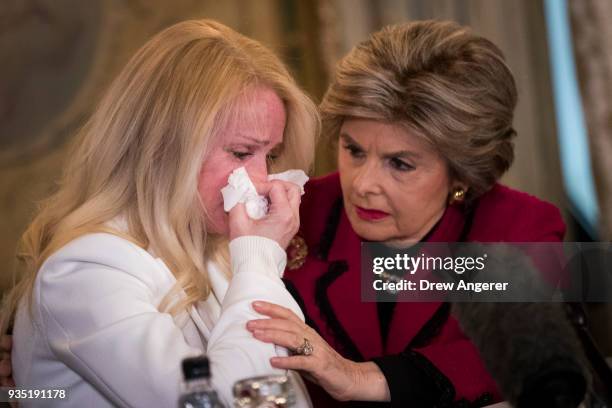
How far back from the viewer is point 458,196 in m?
2.07

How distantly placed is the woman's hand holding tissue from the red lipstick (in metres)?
0.38

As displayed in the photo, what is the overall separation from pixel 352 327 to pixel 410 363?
0.72 feet

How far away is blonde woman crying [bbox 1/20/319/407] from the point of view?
4.44 feet

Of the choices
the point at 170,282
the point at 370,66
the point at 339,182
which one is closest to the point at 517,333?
the point at 170,282

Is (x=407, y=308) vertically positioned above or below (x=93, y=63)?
below

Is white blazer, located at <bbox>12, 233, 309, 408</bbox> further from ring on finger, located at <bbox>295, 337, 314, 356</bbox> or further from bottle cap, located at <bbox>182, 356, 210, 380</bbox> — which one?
bottle cap, located at <bbox>182, 356, 210, 380</bbox>

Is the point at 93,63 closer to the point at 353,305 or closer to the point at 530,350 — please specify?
the point at 353,305

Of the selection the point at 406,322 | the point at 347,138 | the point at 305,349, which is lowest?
the point at 305,349

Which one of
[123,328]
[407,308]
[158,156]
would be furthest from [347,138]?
[123,328]

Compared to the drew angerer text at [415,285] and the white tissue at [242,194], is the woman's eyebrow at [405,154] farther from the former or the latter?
the white tissue at [242,194]

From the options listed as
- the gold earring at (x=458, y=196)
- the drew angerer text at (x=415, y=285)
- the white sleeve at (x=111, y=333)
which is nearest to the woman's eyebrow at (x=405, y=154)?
the gold earring at (x=458, y=196)

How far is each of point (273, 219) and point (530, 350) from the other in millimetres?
628

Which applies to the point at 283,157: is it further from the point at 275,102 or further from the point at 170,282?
the point at 170,282

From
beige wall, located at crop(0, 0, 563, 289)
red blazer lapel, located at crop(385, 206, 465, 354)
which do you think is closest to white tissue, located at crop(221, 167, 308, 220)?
red blazer lapel, located at crop(385, 206, 465, 354)
